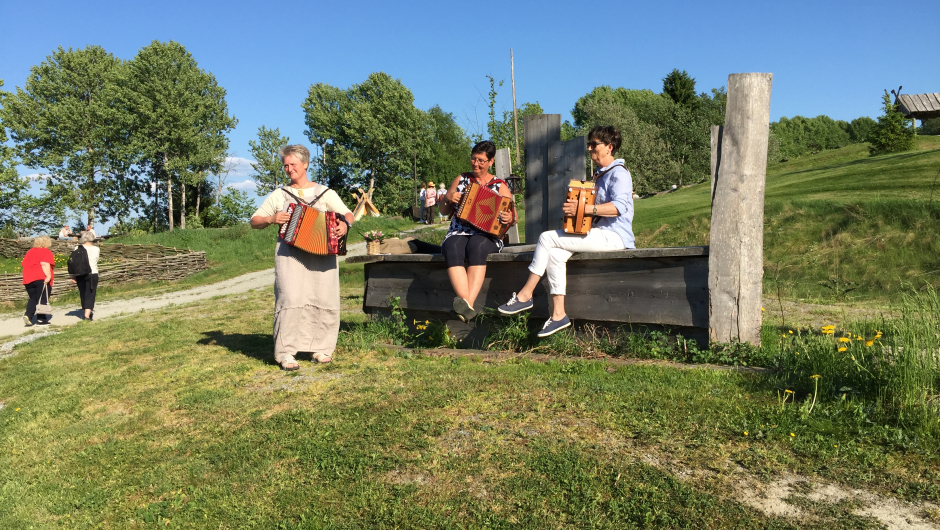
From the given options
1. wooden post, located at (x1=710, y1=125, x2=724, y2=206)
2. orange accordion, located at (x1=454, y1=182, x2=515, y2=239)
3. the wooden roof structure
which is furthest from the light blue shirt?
the wooden roof structure

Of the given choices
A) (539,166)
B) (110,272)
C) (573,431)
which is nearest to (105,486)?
(573,431)

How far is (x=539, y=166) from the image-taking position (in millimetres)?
7254

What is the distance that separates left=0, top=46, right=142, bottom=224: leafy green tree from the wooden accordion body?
178ft

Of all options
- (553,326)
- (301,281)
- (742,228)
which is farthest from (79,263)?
(742,228)

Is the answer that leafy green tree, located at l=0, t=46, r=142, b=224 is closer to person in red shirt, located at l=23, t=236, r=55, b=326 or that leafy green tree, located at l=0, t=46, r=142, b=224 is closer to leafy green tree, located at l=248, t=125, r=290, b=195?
leafy green tree, located at l=248, t=125, r=290, b=195

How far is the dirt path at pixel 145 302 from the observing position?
1394 centimetres

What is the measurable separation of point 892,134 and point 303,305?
96.9ft

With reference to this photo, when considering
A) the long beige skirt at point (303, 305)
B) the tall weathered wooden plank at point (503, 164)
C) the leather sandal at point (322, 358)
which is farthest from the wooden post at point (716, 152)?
the leather sandal at point (322, 358)

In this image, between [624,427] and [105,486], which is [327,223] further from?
[624,427]

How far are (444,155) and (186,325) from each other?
62.1m

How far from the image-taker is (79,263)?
13.7 metres

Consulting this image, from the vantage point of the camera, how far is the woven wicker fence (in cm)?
1880

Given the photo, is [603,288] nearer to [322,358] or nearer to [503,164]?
[503,164]

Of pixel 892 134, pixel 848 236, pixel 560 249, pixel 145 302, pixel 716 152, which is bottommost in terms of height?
pixel 145 302
